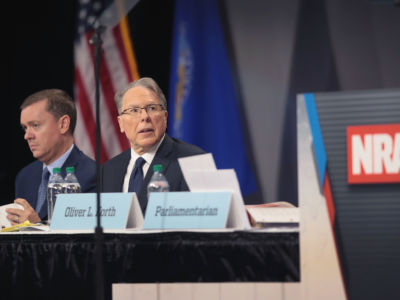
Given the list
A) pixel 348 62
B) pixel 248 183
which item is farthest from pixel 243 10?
pixel 248 183

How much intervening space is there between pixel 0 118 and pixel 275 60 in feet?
6.47

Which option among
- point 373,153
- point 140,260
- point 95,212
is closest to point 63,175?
point 95,212

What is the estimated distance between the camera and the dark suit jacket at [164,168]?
352cm

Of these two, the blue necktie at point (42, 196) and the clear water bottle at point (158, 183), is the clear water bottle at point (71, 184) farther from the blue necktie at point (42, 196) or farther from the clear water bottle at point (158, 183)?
the clear water bottle at point (158, 183)

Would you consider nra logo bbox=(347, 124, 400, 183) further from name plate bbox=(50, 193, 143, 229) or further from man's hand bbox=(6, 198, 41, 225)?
man's hand bbox=(6, 198, 41, 225)

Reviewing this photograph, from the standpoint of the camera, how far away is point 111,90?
17.7 ft

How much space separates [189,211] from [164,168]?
92cm

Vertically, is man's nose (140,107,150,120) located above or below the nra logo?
above

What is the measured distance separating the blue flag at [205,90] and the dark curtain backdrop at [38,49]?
10cm

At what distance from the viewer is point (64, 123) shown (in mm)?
4262

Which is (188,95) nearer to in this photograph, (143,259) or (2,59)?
(2,59)

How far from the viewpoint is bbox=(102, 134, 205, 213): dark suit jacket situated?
3.52m

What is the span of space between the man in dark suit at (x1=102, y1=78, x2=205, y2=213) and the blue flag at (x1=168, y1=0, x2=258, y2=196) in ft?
5.07

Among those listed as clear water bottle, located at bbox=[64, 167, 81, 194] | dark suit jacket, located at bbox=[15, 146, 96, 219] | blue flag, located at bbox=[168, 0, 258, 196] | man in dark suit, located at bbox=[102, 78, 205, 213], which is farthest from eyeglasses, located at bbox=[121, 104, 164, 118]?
blue flag, located at bbox=[168, 0, 258, 196]
